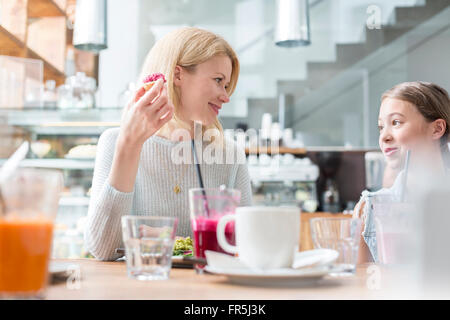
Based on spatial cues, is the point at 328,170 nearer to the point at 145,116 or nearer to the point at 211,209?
the point at 145,116

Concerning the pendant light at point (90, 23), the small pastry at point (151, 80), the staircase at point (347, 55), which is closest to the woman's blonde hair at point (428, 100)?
the small pastry at point (151, 80)

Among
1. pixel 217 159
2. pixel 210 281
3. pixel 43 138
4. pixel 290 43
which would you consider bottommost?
pixel 210 281

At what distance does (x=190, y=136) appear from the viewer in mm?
1688

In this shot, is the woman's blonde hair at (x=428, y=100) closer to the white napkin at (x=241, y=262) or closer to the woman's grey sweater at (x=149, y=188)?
the woman's grey sweater at (x=149, y=188)

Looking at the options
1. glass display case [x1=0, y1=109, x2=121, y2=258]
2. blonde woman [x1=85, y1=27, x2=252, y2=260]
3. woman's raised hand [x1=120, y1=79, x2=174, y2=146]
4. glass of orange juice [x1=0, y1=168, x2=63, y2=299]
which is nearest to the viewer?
glass of orange juice [x1=0, y1=168, x2=63, y2=299]

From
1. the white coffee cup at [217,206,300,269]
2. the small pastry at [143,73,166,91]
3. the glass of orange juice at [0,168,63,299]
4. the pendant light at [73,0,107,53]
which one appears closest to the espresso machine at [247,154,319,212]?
the pendant light at [73,0,107,53]

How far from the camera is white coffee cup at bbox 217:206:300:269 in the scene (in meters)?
0.73

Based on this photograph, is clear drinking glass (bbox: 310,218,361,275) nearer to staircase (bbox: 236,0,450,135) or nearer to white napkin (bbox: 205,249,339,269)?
white napkin (bbox: 205,249,339,269)

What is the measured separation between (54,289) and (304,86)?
4879 millimetres

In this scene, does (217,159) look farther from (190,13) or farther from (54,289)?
(190,13)

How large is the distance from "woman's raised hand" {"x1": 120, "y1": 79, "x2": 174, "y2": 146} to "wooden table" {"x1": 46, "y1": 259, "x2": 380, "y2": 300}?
1.23 ft

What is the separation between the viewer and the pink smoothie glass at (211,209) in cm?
84

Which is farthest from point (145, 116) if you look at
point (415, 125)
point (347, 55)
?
point (347, 55)

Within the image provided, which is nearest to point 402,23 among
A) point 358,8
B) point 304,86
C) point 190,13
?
point 358,8
